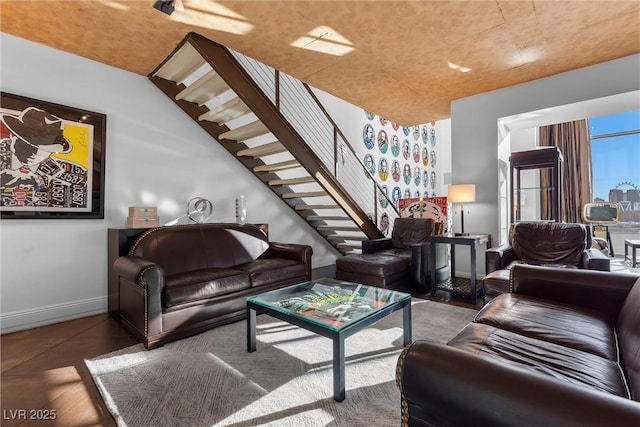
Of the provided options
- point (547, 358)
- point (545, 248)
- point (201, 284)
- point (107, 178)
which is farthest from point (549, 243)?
point (107, 178)

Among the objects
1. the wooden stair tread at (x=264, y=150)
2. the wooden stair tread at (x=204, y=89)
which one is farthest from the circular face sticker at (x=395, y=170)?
the wooden stair tread at (x=204, y=89)

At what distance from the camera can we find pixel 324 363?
6.93 feet

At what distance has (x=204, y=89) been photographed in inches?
137

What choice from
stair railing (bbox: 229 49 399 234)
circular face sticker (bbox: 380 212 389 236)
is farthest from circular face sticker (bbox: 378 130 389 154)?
circular face sticker (bbox: 380 212 389 236)

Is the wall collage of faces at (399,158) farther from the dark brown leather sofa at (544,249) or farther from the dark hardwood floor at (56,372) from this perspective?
the dark hardwood floor at (56,372)

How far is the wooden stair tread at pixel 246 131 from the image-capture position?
11.5 feet

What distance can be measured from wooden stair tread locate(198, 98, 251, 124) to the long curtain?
638 centimetres

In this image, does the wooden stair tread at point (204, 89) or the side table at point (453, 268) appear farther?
the side table at point (453, 268)

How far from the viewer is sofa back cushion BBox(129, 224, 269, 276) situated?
3047mm

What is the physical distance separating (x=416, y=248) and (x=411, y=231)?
71cm

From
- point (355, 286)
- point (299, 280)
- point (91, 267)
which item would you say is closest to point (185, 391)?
point (355, 286)

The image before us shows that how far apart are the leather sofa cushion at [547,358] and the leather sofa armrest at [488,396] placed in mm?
242

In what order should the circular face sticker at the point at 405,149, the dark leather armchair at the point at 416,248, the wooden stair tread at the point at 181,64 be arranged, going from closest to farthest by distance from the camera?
the wooden stair tread at the point at 181,64 → the dark leather armchair at the point at 416,248 → the circular face sticker at the point at 405,149

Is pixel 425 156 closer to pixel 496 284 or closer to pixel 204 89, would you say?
pixel 496 284
